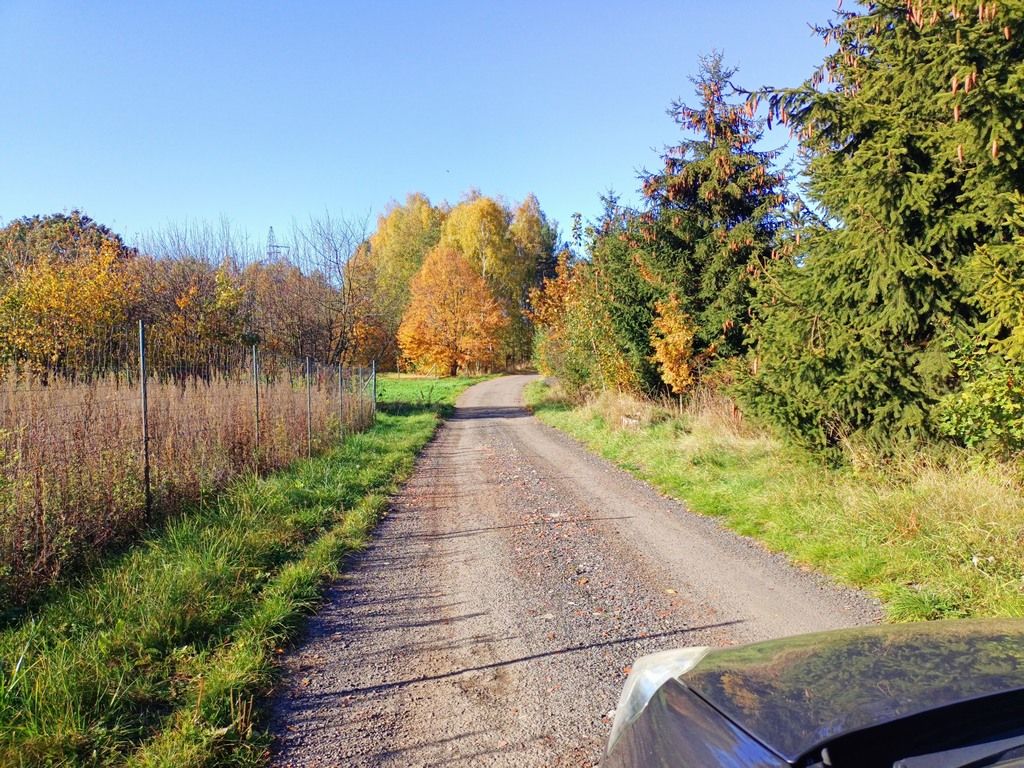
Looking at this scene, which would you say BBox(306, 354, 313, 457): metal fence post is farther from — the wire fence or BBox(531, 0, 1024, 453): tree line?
BBox(531, 0, 1024, 453): tree line

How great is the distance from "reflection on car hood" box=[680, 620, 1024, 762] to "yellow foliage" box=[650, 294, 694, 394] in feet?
43.0

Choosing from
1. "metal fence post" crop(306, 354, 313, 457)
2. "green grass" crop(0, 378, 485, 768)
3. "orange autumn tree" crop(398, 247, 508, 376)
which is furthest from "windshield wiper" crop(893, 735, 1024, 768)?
"orange autumn tree" crop(398, 247, 508, 376)

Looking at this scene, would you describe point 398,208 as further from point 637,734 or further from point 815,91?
point 637,734

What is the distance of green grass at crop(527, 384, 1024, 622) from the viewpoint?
16.5 feet

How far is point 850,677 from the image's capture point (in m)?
1.87

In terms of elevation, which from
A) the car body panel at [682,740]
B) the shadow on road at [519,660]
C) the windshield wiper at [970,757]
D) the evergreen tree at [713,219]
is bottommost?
the shadow on road at [519,660]

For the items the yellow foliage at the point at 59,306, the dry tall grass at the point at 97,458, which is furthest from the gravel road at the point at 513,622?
the yellow foliage at the point at 59,306

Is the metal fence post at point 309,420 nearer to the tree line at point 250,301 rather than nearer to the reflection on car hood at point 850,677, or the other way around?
the tree line at point 250,301

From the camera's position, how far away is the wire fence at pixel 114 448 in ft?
16.9

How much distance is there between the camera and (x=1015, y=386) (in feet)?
20.3

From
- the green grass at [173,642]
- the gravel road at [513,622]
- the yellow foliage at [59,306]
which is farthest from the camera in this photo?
the yellow foliage at [59,306]

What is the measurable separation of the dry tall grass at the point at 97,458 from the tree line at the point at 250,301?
0.82 m

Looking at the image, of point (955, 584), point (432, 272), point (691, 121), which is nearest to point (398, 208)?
point (432, 272)

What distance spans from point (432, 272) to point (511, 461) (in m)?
38.2
